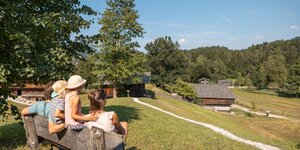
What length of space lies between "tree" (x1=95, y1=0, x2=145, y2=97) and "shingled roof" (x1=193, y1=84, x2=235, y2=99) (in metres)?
43.4

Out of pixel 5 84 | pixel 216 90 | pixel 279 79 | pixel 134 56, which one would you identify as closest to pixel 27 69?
pixel 5 84

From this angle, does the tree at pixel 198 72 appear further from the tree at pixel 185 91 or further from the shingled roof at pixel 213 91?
the tree at pixel 185 91

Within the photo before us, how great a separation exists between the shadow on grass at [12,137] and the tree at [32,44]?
5.15 feet

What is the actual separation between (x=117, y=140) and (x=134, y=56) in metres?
40.8

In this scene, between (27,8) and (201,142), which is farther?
(201,142)

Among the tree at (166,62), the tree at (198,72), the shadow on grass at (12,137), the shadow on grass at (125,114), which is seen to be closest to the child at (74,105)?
the shadow on grass at (12,137)

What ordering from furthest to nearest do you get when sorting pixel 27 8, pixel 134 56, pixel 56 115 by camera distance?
pixel 134 56 < pixel 27 8 < pixel 56 115

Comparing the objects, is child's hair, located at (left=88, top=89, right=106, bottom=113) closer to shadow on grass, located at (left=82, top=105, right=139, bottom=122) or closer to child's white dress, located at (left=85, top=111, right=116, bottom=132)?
child's white dress, located at (left=85, top=111, right=116, bottom=132)

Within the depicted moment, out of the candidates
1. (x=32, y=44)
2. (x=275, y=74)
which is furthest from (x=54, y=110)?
(x=275, y=74)

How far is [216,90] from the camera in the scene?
87.0m

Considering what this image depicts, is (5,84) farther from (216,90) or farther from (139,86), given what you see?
(216,90)

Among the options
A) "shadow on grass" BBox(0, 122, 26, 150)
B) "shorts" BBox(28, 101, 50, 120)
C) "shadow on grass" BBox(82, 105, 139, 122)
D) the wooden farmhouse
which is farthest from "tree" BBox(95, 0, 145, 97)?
the wooden farmhouse

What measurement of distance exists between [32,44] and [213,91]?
79.1 meters

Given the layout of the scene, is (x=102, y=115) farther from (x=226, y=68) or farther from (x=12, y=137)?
(x=226, y=68)
